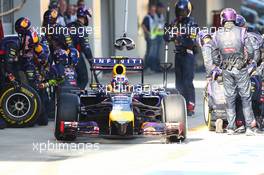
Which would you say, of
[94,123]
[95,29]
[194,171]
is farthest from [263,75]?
[95,29]

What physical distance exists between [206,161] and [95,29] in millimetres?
13191

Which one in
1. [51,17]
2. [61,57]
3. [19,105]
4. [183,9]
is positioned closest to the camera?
[19,105]

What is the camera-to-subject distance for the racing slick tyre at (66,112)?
12.8 metres

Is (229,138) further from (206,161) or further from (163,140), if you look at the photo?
(206,161)

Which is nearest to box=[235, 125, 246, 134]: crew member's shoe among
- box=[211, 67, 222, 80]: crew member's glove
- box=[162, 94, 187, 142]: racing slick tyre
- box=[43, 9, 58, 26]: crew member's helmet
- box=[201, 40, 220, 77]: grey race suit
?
box=[211, 67, 222, 80]: crew member's glove

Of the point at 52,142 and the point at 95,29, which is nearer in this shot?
the point at 52,142

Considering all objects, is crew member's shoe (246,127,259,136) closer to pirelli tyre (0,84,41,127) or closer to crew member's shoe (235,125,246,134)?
crew member's shoe (235,125,246,134)

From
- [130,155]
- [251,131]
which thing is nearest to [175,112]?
[130,155]

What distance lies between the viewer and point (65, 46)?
15805 mm

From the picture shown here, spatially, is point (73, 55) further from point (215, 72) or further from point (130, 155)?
point (130, 155)

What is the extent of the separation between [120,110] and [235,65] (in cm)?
206

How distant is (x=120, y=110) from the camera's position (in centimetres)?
1266

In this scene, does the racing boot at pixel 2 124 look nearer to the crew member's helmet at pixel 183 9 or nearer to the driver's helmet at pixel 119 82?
the driver's helmet at pixel 119 82

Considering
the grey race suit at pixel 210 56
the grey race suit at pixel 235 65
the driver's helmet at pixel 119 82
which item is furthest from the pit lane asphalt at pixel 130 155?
the grey race suit at pixel 210 56
